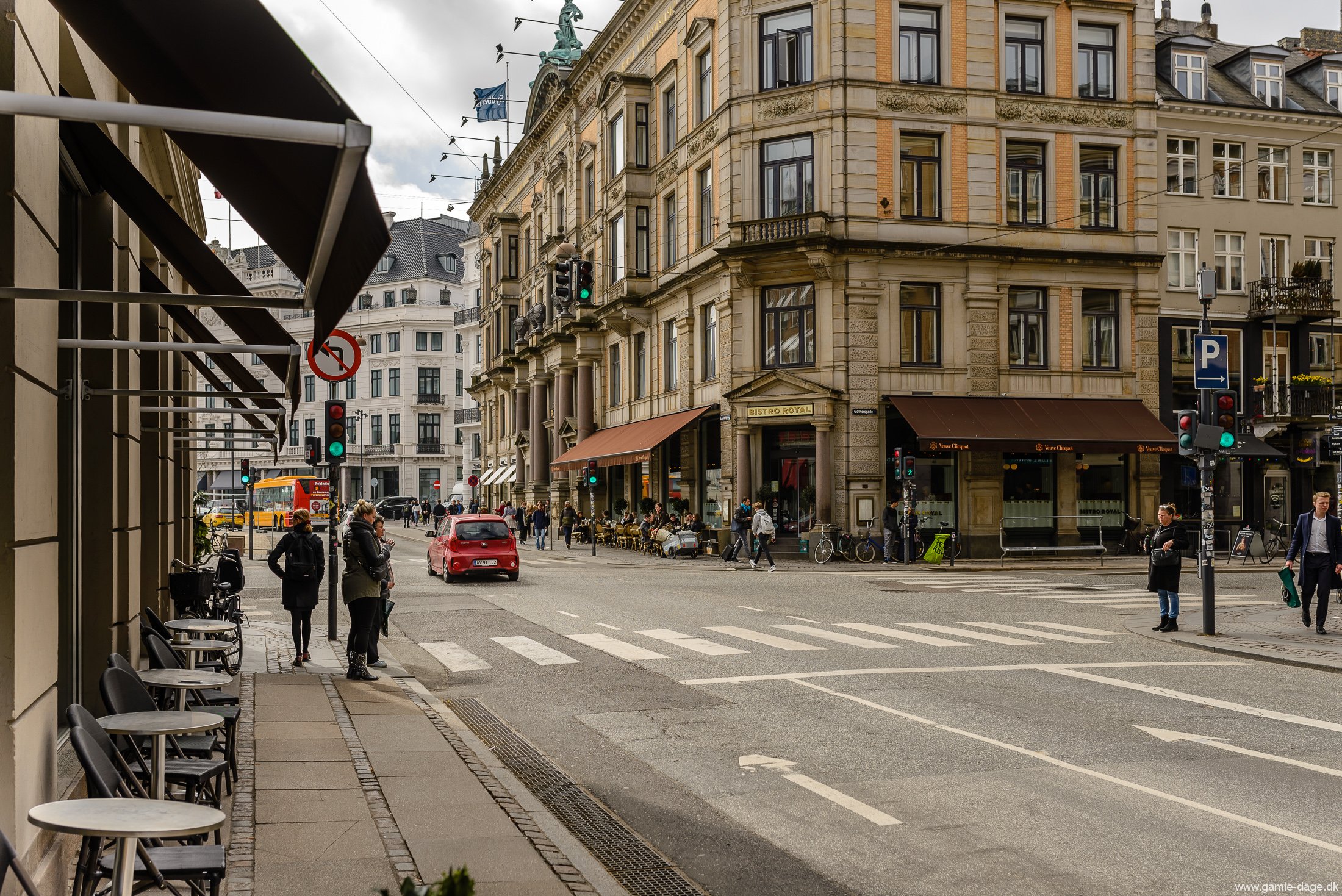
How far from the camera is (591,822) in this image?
295 inches

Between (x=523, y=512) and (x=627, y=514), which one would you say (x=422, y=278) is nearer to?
(x=523, y=512)

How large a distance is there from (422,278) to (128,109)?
331ft

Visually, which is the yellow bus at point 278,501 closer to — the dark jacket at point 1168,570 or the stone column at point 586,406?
the stone column at point 586,406

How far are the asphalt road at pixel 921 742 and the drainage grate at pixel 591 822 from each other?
0.15 m

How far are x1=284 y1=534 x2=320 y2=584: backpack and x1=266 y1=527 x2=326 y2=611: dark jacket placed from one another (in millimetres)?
11

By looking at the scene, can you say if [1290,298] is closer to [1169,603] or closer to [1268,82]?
[1268,82]

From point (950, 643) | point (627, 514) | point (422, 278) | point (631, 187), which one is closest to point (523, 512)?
point (627, 514)

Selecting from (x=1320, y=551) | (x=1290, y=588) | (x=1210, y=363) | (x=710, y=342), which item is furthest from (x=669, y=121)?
(x=1320, y=551)

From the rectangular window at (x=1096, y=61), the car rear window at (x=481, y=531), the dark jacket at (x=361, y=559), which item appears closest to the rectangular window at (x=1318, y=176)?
the rectangular window at (x=1096, y=61)

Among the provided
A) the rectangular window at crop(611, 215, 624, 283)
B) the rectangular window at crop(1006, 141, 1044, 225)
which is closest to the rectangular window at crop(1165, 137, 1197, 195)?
the rectangular window at crop(1006, 141, 1044, 225)

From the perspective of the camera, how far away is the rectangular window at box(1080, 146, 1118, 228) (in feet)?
122

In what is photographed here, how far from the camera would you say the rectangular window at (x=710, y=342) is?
125ft

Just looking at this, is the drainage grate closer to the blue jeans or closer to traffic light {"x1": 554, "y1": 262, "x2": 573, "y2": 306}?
the blue jeans

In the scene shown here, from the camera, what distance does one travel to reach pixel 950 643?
15.7 meters
